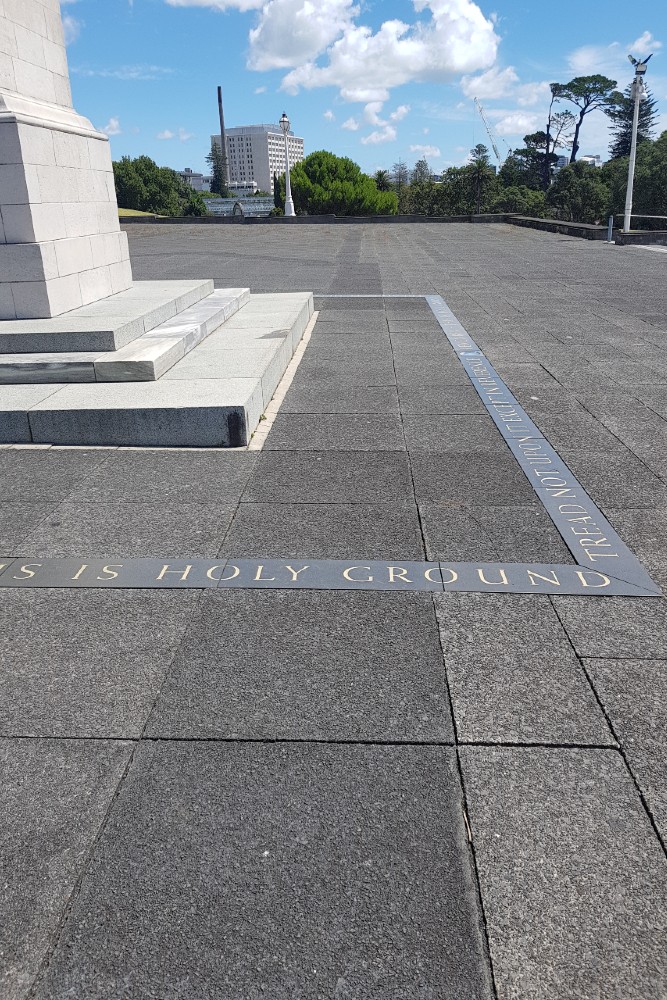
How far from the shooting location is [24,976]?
2.21 meters

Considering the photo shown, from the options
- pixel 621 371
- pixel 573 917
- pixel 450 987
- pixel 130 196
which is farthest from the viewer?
pixel 130 196

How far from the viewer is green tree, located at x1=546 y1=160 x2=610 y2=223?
7938 cm

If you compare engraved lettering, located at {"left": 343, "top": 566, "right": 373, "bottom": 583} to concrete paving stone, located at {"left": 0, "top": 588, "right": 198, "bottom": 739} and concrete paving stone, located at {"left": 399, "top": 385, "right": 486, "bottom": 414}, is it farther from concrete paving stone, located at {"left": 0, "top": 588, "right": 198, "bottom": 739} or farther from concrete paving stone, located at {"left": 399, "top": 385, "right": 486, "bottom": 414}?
concrete paving stone, located at {"left": 399, "top": 385, "right": 486, "bottom": 414}

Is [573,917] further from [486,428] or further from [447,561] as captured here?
[486,428]

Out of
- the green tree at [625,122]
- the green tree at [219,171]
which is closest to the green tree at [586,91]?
the green tree at [625,122]

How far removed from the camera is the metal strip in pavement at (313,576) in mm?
4363

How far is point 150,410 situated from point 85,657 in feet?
11.5

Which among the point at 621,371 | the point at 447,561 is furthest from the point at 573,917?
the point at 621,371

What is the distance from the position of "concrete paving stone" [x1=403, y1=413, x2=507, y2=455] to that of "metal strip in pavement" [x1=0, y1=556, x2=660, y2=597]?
2.36 m

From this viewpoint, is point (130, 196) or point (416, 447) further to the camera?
point (130, 196)

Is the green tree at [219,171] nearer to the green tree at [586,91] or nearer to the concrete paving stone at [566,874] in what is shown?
the green tree at [586,91]

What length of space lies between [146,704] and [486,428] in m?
4.94

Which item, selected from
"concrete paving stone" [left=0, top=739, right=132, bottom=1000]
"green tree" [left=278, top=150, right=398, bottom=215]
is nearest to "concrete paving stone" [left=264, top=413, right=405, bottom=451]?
"concrete paving stone" [left=0, top=739, right=132, bottom=1000]

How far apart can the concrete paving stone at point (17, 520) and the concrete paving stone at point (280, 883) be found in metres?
2.47
